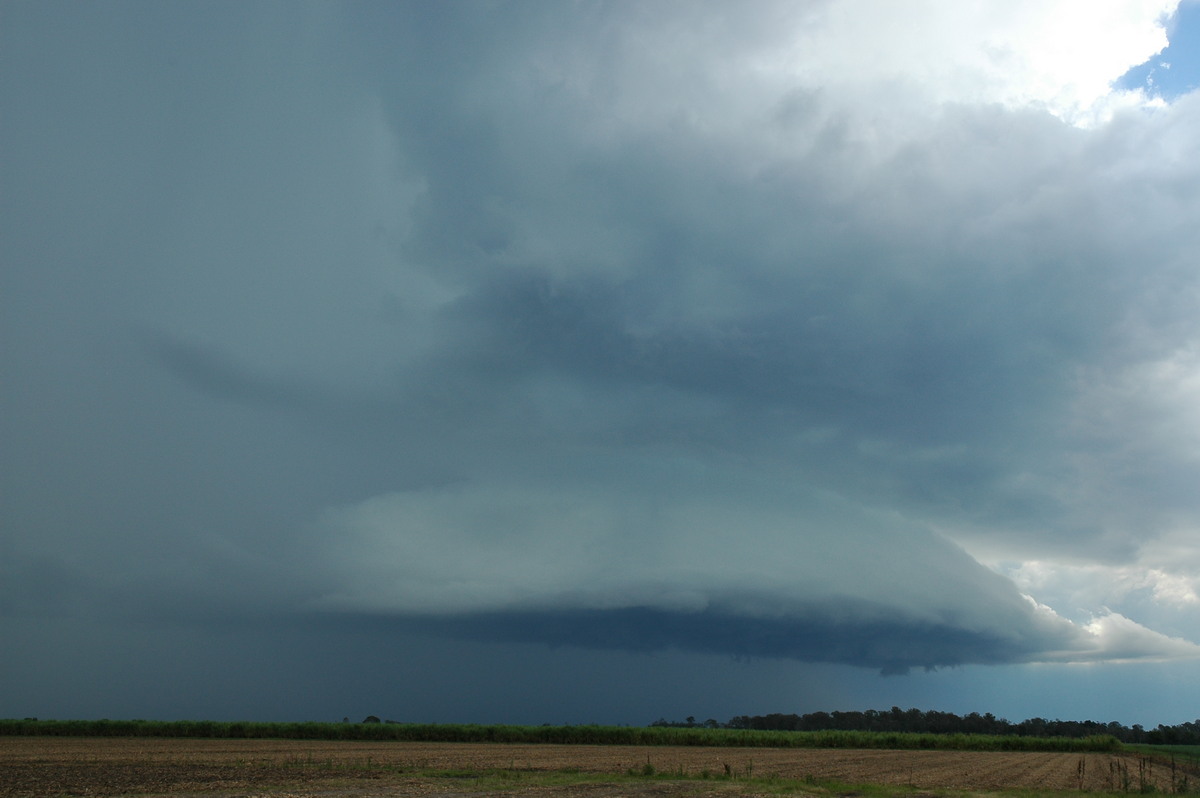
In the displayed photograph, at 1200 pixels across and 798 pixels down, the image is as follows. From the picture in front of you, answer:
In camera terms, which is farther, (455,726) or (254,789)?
(455,726)

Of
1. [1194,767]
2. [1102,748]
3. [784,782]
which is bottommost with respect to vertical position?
[1102,748]

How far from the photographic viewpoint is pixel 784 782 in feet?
149

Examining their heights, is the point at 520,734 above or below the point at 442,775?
below

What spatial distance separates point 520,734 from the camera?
12081 centimetres

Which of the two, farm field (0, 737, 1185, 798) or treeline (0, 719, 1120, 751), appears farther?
treeline (0, 719, 1120, 751)

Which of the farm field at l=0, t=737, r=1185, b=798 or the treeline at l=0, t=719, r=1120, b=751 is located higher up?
the farm field at l=0, t=737, r=1185, b=798

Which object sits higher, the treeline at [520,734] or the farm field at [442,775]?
the farm field at [442,775]

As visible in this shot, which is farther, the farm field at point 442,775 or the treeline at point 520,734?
the treeline at point 520,734

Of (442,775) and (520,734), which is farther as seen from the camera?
(520,734)

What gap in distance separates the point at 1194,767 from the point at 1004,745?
186 feet

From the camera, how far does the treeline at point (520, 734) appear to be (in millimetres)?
117312

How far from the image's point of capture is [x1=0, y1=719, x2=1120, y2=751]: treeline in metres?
117

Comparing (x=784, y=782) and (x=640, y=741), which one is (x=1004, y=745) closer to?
(x=640, y=741)

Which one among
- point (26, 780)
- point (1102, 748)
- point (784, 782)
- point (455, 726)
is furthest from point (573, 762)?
point (1102, 748)
